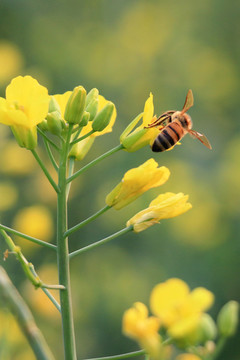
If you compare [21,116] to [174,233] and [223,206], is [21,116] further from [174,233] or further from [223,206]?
[223,206]

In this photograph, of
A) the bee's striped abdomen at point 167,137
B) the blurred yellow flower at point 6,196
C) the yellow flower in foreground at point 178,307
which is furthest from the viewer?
the blurred yellow flower at point 6,196

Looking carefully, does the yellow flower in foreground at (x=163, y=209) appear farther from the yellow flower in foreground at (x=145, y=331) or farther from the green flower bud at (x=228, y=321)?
the yellow flower in foreground at (x=145, y=331)

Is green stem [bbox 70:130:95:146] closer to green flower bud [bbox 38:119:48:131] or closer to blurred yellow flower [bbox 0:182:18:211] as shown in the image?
green flower bud [bbox 38:119:48:131]

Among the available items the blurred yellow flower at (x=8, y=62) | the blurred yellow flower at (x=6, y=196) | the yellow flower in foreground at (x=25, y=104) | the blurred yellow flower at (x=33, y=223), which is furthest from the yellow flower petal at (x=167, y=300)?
the blurred yellow flower at (x=8, y=62)

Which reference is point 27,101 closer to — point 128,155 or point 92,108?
point 92,108

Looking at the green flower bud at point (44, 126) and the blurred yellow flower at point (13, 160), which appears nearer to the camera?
the green flower bud at point (44, 126)

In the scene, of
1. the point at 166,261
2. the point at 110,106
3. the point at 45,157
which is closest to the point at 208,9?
the point at 45,157

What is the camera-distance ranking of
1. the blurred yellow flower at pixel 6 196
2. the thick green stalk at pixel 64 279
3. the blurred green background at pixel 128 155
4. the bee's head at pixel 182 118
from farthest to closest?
1. the blurred green background at pixel 128 155
2. the blurred yellow flower at pixel 6 196
3. the bee's head at pixel 182 118
4. the thick green stalk at pixel 64 279
